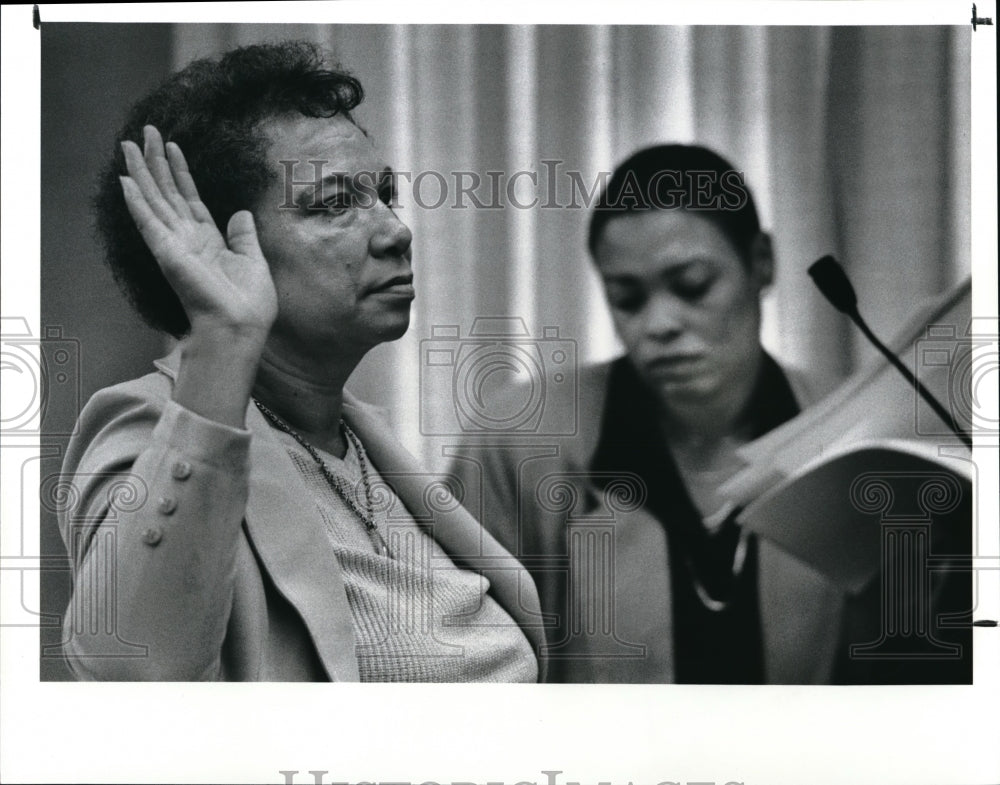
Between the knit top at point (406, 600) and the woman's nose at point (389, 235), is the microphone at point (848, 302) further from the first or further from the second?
the knit top at point (406, 600)

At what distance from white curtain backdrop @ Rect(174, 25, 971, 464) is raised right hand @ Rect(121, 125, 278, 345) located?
28cm

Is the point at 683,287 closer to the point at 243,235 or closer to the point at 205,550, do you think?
the point at 243,235

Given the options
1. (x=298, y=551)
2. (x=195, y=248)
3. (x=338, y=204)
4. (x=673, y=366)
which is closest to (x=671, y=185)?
(x=673, y=366)

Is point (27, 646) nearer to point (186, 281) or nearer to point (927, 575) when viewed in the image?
point (186, 281)

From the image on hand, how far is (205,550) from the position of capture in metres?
3.43

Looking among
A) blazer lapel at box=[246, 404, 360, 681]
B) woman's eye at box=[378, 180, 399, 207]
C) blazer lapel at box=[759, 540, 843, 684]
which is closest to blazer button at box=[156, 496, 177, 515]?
blazer lapel at box=[246, 404, 360, 681]

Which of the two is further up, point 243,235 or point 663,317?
point 243,235

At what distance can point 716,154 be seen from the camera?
141 inches

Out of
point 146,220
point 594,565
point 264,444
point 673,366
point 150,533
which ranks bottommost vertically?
point 594,565

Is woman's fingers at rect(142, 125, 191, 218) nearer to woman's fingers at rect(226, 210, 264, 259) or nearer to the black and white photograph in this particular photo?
the black and white photograph

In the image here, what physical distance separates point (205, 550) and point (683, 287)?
55.4 inches

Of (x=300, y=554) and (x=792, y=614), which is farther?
(x=792, y=614)

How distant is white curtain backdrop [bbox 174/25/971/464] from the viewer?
3.58 m

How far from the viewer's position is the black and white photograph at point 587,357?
357 cm
